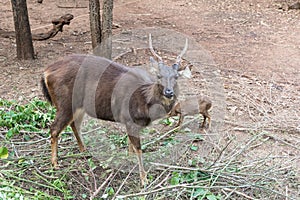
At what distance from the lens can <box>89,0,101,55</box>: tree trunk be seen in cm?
638

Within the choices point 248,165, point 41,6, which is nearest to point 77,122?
point 248,165

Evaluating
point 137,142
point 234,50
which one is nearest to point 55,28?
point 234,50

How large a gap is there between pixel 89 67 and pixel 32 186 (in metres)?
1.23

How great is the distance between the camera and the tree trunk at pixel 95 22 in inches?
251

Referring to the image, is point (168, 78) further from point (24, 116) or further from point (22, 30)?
point (22, 30)

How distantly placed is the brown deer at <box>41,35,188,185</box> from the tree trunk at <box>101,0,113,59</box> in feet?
7.08

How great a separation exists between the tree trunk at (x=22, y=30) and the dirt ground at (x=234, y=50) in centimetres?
17

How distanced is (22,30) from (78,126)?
2986mm

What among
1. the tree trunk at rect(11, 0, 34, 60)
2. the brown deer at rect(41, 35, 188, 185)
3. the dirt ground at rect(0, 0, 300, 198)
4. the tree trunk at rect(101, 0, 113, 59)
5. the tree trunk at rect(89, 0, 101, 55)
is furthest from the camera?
the tree trunk at rect(11, 0, 34, 60)

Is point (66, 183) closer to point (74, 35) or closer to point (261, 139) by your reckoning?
point (261, 139)

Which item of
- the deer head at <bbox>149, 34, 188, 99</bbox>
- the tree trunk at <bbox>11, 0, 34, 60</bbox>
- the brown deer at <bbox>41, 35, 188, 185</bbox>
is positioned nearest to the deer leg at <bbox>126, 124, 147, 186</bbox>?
the brown deer at <bbox>41, 35, 188, 185</bbox>

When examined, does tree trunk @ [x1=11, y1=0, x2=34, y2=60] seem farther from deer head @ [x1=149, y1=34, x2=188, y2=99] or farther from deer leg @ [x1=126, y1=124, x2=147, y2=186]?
deer head @ [x1=149, y1=34, x2=188, y2=99]

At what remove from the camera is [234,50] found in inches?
316

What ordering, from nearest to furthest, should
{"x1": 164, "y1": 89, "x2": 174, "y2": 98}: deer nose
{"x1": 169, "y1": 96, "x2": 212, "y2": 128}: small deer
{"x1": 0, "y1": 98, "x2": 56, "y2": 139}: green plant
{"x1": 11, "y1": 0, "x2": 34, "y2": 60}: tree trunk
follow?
{"x1": 164, "y1": 89, "x2": 174, "y2": 98}: deer nose
{"x1": 0, "y1": 98, "x2": 56, "y2": 139}: green plant
{"x1": 169, "y1": 96, "x2": 212, "y2": 128}: small deer
{"x1": 11, "y1": 0, "x2": 34, "y2": 60}: tree trunk
